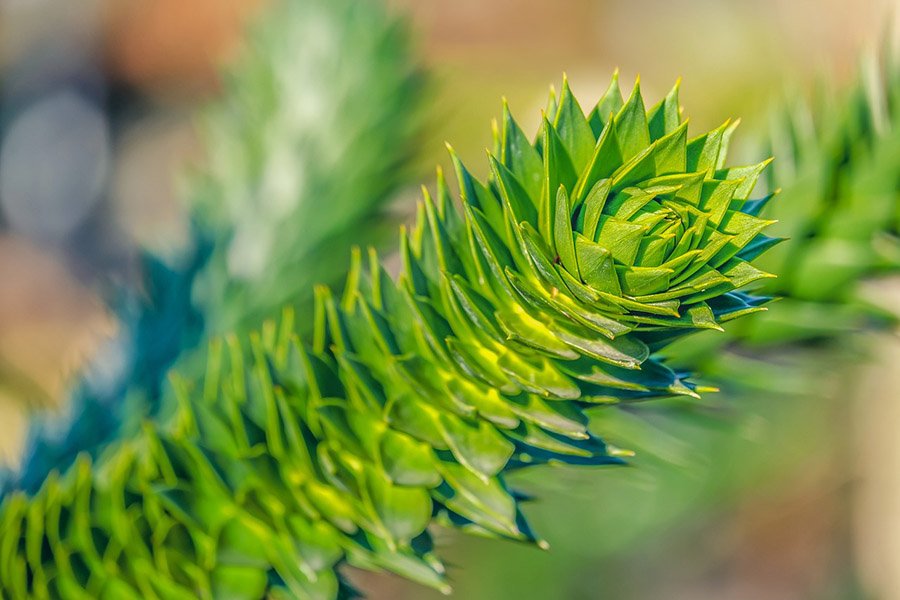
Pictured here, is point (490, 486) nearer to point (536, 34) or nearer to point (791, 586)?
point (791, 586)

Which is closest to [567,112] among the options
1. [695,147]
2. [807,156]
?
[695,147]

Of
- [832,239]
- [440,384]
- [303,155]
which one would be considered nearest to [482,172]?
[303,155]

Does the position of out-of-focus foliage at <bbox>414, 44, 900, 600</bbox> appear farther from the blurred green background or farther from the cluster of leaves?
the blurred green background

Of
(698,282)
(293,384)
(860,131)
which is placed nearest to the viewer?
(698,282)

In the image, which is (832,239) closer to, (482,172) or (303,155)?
(303,155)

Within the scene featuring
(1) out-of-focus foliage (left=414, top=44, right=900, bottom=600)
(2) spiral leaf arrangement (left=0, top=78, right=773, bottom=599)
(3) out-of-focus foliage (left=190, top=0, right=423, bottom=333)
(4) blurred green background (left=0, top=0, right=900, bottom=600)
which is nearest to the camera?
(2) spiral leaf arrangement (left=0, top=78, right=773, bottom=599)

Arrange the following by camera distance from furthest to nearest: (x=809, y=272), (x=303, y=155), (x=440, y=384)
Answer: (x=303, y=155)
(x=809, y=272)
(x=440, y=384)

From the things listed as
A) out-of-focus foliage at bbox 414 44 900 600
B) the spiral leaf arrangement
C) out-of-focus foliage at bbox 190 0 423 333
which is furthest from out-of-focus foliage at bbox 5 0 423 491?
out-of-focus foliage at bbox 414 44 900 600
